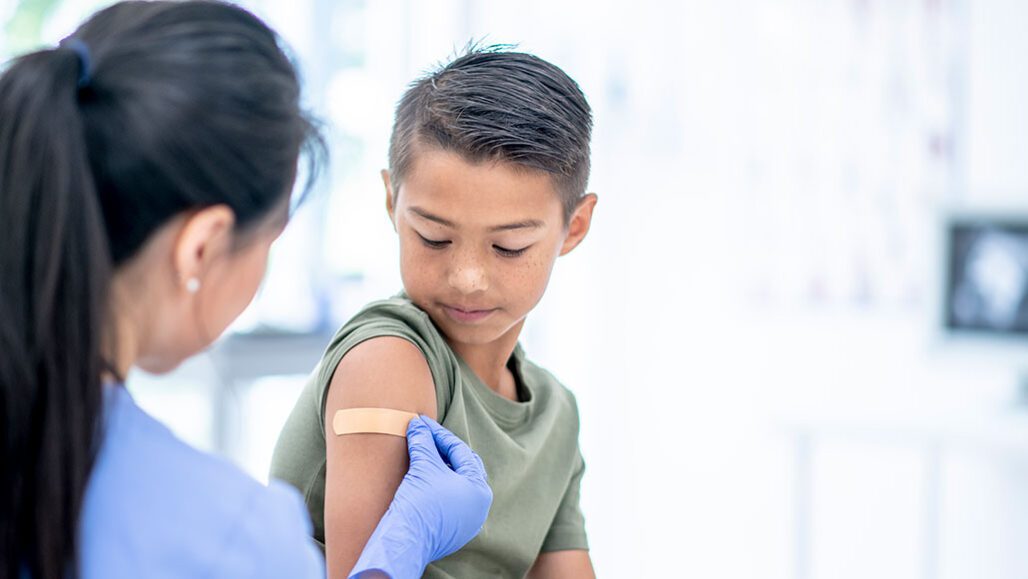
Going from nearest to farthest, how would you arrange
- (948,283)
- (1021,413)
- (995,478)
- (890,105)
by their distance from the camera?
(1021,413), (948,283), (995,478), (890,105)

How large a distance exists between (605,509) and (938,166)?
194 cm

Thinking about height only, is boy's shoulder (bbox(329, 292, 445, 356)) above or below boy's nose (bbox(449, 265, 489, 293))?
below

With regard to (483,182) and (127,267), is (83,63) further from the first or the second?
(483,182)

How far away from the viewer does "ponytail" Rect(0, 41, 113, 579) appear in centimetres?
61

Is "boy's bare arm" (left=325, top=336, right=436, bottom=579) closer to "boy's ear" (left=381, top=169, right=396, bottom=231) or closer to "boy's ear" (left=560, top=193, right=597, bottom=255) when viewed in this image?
"boy's ear" (left=381, top=169, right=396, bottom=231)

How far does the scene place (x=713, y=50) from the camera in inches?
151

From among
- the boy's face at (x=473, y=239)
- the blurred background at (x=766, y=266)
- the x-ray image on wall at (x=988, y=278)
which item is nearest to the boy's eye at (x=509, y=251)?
the boy's face at (x=473, y=239)

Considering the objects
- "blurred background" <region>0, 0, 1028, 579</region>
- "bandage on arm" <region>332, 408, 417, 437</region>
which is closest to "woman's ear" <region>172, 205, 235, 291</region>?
"bandage on arm" <region>332, 408, 417, 437</region>

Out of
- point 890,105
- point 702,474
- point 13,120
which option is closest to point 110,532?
point 13,120

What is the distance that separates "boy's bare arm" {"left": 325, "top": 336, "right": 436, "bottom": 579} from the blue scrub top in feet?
0.91

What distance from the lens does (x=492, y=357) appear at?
47.3 inches

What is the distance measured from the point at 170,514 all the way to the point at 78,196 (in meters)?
0.22

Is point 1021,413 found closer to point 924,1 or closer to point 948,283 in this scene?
point 948,283

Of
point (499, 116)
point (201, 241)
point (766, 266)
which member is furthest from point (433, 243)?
point (766, 266)
